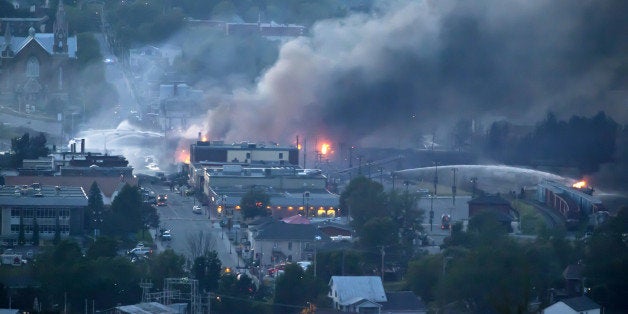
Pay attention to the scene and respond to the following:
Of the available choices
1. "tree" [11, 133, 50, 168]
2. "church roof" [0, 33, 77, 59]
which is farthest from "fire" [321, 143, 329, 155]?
"church roof" [0, 33, 77, 59]

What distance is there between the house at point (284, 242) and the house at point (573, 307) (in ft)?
11.4

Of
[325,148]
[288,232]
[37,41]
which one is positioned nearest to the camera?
[288,232]

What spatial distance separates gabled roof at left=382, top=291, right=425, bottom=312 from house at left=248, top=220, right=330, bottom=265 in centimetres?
257

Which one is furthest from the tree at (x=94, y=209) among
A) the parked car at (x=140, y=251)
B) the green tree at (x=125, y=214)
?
the parked car at (x=140, y=251)

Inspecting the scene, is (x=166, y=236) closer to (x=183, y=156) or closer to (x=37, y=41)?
(x=183, y=156)

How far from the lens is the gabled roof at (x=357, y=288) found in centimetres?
1775

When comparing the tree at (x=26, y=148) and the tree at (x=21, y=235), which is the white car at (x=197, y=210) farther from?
the tree at (x=21, y=235)

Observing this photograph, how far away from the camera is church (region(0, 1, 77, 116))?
34.5 meters

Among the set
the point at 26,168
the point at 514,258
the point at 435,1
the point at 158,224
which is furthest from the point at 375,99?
the point at 514,258

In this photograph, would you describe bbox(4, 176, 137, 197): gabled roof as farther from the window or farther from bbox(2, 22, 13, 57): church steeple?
bbox(2, 22, 13, 57): church steeple

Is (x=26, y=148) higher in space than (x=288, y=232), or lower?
higher

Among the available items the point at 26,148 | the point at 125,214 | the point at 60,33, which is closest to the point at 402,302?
the point at 125,214

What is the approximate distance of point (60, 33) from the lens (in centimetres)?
3675

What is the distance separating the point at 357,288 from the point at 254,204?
594 cm
